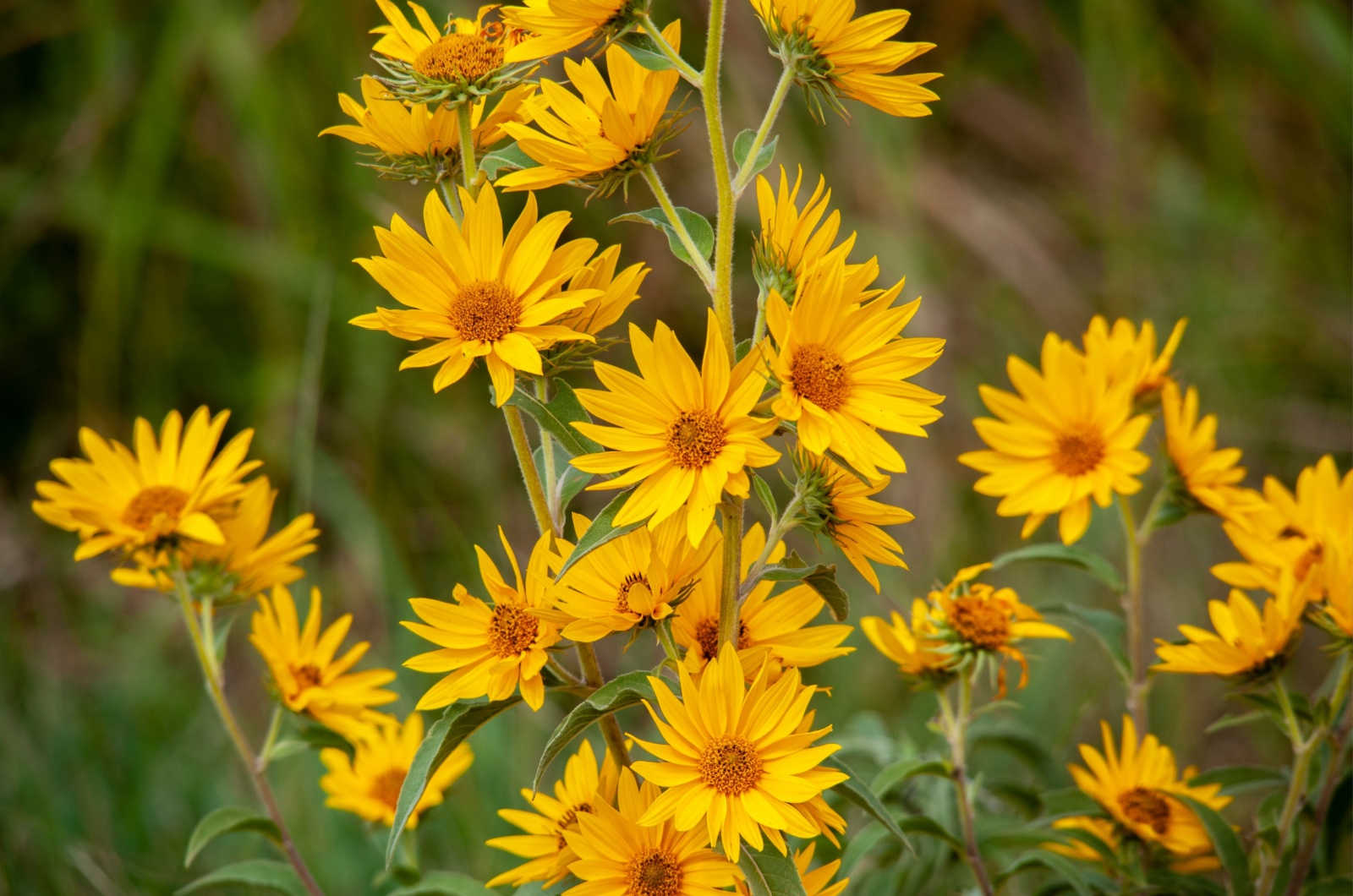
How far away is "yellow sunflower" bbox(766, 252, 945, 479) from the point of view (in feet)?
3.07

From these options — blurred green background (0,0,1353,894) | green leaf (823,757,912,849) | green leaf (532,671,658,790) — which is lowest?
green leaf (823,757,912,849)

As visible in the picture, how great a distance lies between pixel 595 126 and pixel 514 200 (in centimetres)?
228

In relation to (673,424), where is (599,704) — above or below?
below

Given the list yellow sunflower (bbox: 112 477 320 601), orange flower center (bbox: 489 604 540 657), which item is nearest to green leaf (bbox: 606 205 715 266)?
orange flower center (bbox: 489 604 540 657)

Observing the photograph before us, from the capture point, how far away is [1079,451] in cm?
152

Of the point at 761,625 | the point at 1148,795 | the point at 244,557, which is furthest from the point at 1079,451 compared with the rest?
the point at 244,557

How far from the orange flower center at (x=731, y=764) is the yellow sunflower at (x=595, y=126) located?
19.2 inches

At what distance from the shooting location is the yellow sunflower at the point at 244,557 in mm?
1375

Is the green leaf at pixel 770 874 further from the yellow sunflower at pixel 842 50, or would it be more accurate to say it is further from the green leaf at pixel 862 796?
the yellow sunflower at pixel 842 50

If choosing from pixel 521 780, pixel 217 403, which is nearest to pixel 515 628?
pixel 521 780

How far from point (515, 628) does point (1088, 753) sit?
0.76m

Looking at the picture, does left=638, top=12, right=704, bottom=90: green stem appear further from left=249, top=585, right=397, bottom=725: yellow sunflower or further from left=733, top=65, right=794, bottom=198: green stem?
left=249, top=585, right=397, bottom=725: yellow sunflower

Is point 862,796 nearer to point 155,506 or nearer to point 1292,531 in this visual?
point 1292,531

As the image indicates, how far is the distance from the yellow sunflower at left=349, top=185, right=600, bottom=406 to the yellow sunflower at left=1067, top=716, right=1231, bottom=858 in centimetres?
84
